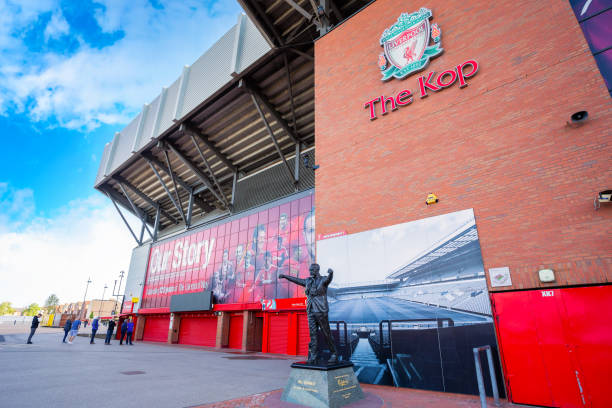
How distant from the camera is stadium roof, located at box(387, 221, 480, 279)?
806cm

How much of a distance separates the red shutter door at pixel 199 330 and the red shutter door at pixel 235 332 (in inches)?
72.8

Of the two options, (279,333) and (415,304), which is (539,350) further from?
(279,333)

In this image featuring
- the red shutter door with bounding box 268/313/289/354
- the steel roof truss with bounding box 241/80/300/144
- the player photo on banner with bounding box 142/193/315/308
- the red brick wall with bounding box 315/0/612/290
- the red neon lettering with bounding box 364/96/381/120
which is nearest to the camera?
the red brick wall with bounding box 315/0/612/290

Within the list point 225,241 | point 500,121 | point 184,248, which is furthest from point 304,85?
point 184,248

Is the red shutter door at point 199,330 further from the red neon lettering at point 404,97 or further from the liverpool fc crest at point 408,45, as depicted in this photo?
the liverpool fc crest at point 408,45

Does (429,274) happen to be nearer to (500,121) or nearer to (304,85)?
(500,121)

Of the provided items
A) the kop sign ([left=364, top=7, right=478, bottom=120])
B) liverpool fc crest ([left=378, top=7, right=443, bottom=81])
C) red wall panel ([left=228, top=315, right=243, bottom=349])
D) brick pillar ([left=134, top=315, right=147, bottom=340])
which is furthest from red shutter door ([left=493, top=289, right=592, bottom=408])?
brick pillar ([left=134, top=315, right=147, bottom=340])

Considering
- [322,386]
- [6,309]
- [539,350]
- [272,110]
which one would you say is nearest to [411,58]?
[539,350]

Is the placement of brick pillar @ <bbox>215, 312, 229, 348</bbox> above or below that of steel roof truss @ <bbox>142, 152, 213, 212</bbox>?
below

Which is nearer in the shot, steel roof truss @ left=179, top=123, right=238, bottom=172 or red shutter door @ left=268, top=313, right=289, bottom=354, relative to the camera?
red shutter door @ left=268, top=313, right=289, bottom=354

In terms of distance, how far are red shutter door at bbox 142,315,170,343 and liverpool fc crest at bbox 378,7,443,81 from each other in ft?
94.5

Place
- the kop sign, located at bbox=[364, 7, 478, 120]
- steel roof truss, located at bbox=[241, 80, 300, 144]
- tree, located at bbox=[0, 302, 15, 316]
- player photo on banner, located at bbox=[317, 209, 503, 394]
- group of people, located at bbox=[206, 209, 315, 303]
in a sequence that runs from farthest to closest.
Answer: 1. tree, located at bbox=[0, 302, 15, 316]
2. steel roof truss, located at bbox=[241, 80, 300, 144]
3. group of people, located at bbox=[206, 209, 315, 303]
4. the kop sign, located at bbox=[364, 7, 478, 120]
5. player photo on banner, located at bbox=[317, 209, 503, 394]

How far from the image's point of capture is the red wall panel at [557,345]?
6.10 meters

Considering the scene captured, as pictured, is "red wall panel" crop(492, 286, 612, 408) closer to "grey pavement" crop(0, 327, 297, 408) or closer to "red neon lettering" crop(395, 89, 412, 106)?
"grey pavement" crop(0, 327, 297, 408)
